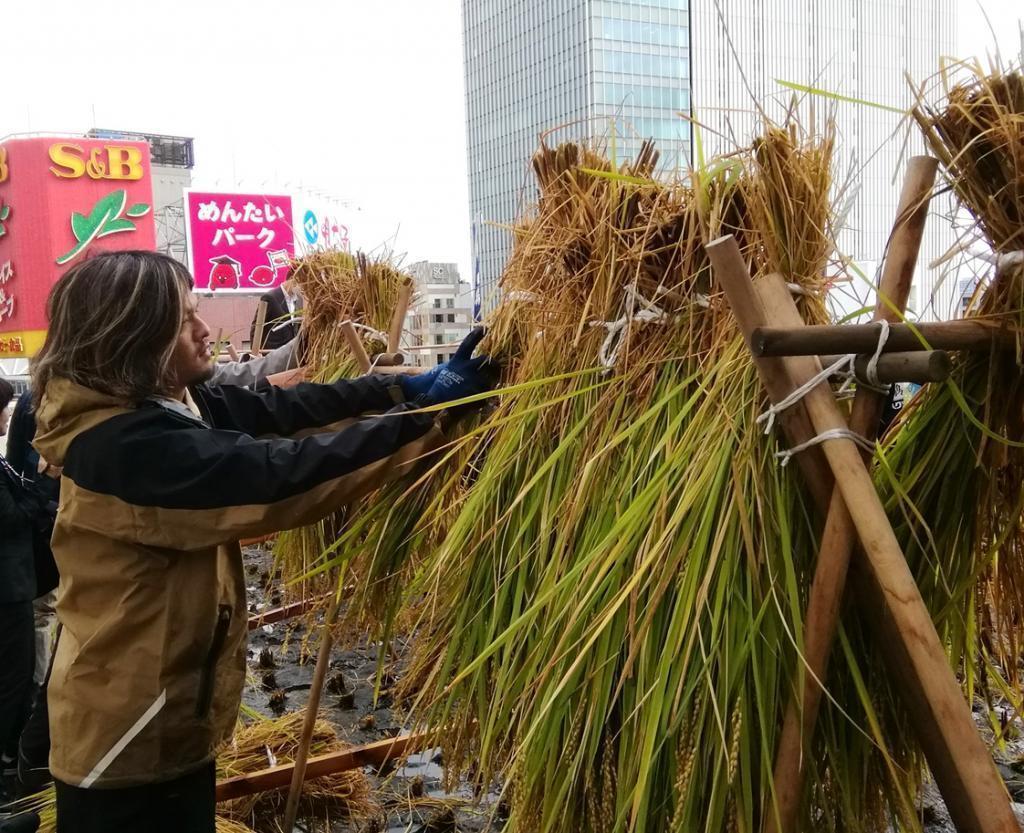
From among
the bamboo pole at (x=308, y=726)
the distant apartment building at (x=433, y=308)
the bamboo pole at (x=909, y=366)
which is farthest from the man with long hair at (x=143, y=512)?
the distant apartment building at (x=433, y=308)

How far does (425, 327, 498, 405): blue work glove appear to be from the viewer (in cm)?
184

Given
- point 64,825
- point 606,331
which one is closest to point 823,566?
point 606,331

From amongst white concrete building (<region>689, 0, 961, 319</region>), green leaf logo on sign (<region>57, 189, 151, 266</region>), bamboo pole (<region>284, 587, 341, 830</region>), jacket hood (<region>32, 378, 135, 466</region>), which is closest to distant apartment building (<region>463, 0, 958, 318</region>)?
white concrete building (<region>689, 0, 961, 319</region>)

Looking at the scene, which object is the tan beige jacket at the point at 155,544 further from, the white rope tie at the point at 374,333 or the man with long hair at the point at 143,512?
the white rope tie at the point at 374,333

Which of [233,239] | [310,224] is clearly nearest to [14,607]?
[233,239]

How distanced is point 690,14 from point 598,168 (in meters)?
0.33

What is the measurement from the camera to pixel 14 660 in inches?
112

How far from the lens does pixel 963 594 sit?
3.70 ft

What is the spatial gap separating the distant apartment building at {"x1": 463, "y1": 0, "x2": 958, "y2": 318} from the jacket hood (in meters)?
0.85

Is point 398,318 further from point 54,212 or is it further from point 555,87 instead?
point 54,212

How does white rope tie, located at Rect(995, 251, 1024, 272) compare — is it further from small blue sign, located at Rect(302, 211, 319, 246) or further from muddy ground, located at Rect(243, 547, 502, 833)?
small blue sign, located at Rect(302, 211, 319, 246)

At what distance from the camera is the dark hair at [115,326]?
1.56 meters

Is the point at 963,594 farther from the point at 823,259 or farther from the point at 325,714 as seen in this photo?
the point at 325,714

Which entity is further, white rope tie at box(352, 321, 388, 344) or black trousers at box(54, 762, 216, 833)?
white rope tie at box(352, 321, 388, 344)
